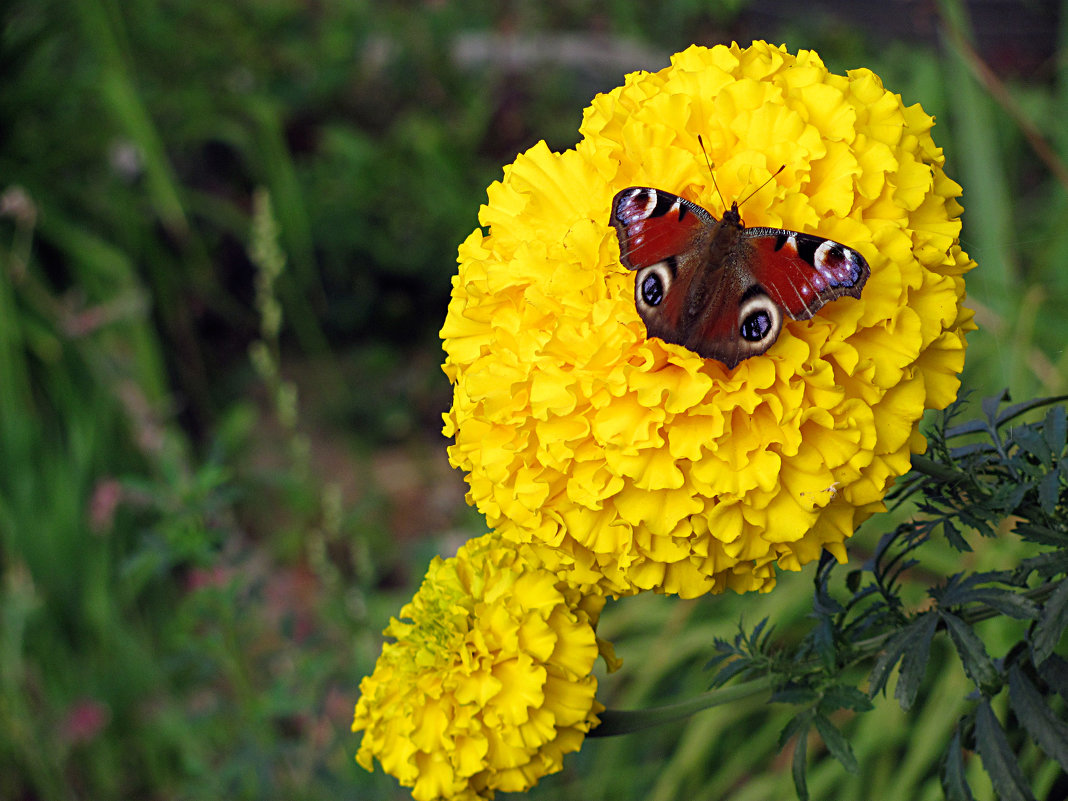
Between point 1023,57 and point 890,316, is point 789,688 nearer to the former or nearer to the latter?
point 890,316

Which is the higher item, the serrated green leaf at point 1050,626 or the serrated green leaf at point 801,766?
the serrated green leaf at point 1050,626

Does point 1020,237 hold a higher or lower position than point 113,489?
higher

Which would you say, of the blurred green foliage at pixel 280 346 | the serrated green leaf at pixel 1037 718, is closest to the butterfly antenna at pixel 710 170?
the serrated green leaf at pixel 1037 718

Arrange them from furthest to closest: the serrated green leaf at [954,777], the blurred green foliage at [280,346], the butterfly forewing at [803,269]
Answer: the blurred green foliage at [280,346] → the serrated green leaf at [954,777] → the butterfly forewing at [803,269]

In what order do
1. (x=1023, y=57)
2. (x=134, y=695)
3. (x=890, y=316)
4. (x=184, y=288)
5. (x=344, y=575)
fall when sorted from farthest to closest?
(x=1023, y=57), (x=184, y=288), (x=344, y=575), (x=134, y=695), (x=890, y=316)

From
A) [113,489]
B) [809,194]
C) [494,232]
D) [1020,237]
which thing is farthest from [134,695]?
[1020,237]

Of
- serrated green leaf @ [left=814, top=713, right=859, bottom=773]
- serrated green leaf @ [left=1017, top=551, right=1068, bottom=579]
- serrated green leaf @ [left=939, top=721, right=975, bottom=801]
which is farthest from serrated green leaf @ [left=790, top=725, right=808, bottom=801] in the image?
serrated green leaf @ [left=1017, top=551, right=1068, bottom=579]

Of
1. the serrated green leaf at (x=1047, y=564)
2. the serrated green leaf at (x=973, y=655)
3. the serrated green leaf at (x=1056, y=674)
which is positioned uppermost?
the serrated green leaf at (x=1047, y=564)

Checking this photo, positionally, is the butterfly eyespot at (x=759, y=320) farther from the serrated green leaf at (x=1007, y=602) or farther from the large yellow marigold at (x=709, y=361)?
the serrated green leaf at (x=1007, y=602)
